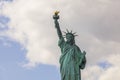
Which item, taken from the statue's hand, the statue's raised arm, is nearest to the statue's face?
the statue's raised arm

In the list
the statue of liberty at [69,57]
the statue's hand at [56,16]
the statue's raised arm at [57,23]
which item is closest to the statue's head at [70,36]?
the statue of liberty at [69,57]

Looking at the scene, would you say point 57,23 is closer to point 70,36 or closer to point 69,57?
point 70,36

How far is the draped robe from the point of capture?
85.9 ft

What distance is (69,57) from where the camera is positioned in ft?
87.1

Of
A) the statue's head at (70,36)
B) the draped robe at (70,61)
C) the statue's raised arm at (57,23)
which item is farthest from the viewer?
the statue's head at (70,36)

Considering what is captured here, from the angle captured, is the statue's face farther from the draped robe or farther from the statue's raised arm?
the statue's raised arm

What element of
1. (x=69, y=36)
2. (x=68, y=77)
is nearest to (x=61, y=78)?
(x=68, y=77)

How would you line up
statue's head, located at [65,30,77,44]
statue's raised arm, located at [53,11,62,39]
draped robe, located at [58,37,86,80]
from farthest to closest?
statue's head, located at [65,30,77,44]
statue's raised arm, located at [53,11,62,39]
draped robe, located at [58,37,86,80]

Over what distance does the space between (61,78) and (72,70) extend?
2.14ft

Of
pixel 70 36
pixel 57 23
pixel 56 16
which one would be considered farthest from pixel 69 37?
pixel 56 16

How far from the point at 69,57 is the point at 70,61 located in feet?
0.68

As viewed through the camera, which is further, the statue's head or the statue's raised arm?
the statue's head

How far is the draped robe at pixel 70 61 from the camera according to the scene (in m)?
26.2

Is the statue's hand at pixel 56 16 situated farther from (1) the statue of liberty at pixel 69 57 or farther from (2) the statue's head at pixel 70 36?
(2) the statue's head at pixel 70 36
